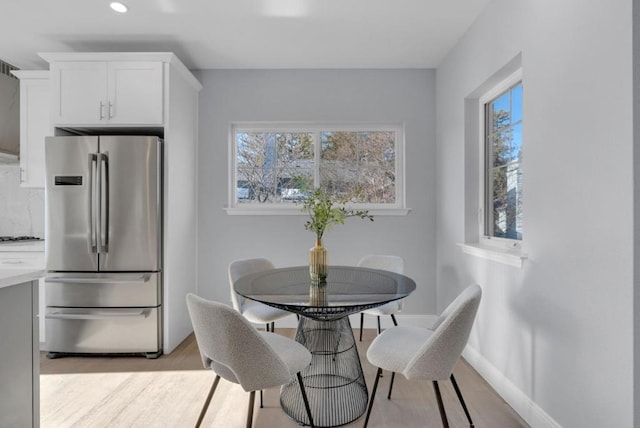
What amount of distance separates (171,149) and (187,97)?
61 cm

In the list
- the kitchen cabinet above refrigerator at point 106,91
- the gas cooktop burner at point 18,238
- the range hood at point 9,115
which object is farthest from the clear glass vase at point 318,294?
the range hood at point 9,115

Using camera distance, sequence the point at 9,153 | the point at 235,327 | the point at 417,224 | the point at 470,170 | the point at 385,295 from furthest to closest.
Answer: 1. the point at 417,224
2. the point at 9,153
3. the point at 470,170
4. the point at 385,295
5. the point at 235,327

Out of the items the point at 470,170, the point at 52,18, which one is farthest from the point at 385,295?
the point at 52,18

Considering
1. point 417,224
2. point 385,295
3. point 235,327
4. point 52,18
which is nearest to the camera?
point 235,327

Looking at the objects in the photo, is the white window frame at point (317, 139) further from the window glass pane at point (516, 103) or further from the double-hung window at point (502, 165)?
the window glass pane at point (516, 103)

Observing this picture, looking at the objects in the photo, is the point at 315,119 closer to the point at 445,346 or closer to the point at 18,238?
the point at 445,346

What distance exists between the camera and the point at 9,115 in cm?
338

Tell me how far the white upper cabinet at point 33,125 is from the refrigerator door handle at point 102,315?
1.18 m

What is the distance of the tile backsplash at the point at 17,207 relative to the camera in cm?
361

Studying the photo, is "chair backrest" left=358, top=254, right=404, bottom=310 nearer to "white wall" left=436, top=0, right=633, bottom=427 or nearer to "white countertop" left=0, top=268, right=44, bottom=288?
"white wall" left=436, top=0, right=633, bottom=427

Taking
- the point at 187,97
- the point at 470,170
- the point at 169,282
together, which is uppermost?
the point at 187,97

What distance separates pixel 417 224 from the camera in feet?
11.6

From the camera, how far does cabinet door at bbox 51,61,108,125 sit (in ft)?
9.59

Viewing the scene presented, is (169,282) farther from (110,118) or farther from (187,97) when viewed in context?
(187,97)
